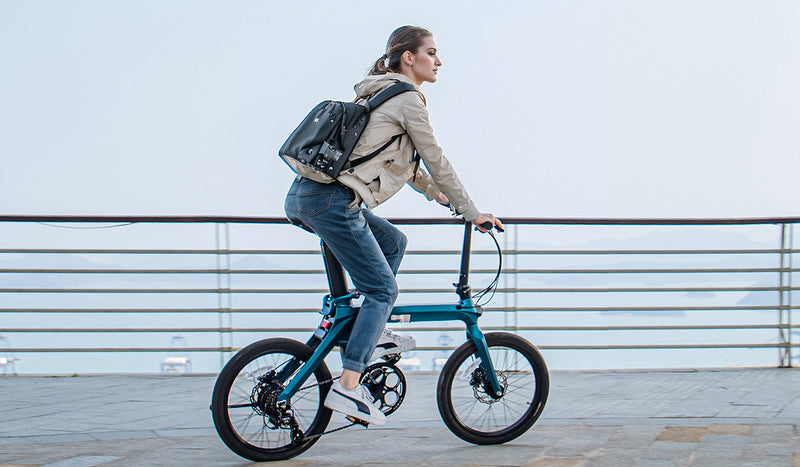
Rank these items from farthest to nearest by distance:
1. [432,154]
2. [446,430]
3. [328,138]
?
[446,430] < [432,154] < [328,138]

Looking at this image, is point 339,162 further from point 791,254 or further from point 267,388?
point 791,254

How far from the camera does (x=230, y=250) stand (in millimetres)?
5621

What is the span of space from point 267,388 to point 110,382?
9.03 ft

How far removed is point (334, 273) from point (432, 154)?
2.14ft

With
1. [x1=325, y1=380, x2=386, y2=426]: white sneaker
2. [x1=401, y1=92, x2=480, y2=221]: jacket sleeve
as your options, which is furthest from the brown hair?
[x1=325, y1=380, x2=386, y2=426]: white sneaker

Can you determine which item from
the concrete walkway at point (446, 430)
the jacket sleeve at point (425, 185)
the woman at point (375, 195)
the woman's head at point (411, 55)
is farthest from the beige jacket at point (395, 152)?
the concrete walkway at point (446, 430)

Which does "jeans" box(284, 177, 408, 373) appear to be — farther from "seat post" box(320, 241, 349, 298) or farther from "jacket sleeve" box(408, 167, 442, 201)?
"jacket sleeve" box(408, 167, 442, 201)

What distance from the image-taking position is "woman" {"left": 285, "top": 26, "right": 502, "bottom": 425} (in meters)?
2.97

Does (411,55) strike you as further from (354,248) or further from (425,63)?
(354,248)

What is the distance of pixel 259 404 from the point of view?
3.04 meters

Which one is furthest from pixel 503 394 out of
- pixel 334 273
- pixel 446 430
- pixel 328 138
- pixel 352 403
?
pixel 328 138

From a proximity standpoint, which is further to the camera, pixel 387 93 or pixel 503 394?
pixel 503 394

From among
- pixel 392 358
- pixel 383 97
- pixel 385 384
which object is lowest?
pixel 385 384

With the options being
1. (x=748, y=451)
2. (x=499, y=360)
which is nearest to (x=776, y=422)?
(x=748, y=451)
